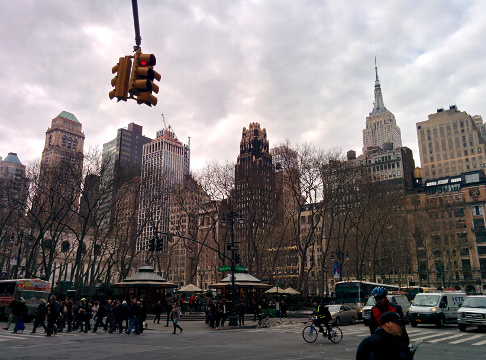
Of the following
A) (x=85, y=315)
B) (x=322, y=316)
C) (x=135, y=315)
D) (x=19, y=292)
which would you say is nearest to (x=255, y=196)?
(x=19, y=292)

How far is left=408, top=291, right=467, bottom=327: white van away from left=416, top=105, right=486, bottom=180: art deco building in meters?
123

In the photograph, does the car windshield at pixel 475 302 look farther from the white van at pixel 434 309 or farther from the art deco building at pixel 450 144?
the art deco building at pixel 450 144

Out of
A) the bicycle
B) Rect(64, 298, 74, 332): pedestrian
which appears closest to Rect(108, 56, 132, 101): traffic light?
the bicycle

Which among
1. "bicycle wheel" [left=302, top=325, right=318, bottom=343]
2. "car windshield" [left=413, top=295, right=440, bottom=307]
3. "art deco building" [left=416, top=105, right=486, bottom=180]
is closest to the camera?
"bicycle wheel" [left=302, top=325, right=318, bottom=343]

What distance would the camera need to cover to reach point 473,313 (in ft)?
62.5

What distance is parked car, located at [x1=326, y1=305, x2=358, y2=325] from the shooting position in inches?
1026

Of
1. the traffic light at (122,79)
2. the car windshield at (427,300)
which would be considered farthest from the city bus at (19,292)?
the car windshield at (427,300)

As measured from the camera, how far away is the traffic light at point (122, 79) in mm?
9804

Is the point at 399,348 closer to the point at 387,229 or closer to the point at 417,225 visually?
the point at 387,229

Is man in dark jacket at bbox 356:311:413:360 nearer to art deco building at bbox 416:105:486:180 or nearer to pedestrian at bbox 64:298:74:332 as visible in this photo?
pedestrian at bbox 64:298:74:332

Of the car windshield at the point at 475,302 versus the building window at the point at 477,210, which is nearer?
the car windshield at the point at 475,302

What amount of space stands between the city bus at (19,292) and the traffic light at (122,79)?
2432 centimetres

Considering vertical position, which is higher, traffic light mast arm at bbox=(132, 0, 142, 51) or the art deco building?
the art deco building

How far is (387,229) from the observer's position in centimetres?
5838
